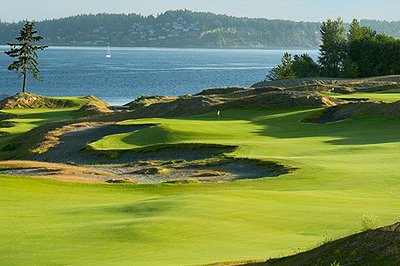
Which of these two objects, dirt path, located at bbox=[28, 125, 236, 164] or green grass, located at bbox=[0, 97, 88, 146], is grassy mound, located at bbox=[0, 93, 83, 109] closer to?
green grass, located at bbox=[0, 97, 88, 146]

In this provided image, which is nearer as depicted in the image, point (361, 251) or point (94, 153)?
point (361, 251)

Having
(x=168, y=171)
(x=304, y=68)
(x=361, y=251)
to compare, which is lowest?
(x=304, y=68)

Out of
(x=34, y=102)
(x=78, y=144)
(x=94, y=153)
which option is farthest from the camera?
(x=34, y=102)

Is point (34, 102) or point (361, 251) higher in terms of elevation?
point (361, 251)

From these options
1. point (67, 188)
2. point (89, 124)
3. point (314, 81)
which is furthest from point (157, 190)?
point (314, 81)

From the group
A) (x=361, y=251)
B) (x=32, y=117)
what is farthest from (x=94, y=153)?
(x=361, y=251)

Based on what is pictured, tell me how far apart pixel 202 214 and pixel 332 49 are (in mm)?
97405

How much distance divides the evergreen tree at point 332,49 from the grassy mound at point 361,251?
9939 cm

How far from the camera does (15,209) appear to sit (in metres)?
20.4

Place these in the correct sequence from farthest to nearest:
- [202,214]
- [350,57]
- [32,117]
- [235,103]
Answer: [350,57], [32,117], [235,103], [202,214]

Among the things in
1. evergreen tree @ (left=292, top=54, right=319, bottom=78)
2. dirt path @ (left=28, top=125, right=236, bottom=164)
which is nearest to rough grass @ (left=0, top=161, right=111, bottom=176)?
dirt path @ (left=28, top=125, right=236, bottom=164)

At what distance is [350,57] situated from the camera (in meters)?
108

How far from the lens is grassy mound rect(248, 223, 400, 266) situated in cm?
980

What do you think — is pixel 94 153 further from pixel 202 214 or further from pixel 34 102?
pixel 34 102
